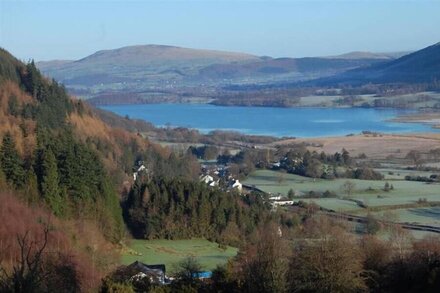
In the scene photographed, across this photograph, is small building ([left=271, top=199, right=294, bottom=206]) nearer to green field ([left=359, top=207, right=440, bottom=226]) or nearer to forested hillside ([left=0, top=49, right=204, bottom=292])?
green field ([left=359, top=207, right=440, bottom=226])

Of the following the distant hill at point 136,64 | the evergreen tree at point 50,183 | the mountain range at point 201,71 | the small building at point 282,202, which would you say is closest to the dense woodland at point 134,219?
the evergreen tree at point 50,183

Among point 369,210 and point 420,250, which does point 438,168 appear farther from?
point 420,250

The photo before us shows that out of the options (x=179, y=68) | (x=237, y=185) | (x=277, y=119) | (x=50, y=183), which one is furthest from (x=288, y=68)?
(x=50, y=183)

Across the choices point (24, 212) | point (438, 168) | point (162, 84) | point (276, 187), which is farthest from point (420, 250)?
point (162, 84)

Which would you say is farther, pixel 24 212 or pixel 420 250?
pixel 24 212

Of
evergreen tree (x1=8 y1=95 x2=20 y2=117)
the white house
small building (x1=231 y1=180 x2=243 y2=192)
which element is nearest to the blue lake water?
the white house

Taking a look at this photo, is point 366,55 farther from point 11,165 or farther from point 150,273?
point 150,273
